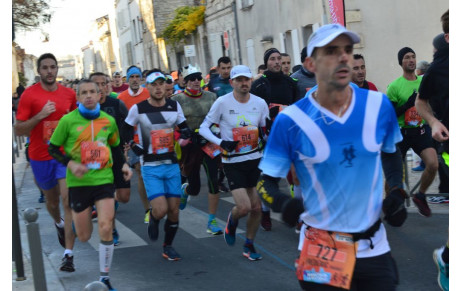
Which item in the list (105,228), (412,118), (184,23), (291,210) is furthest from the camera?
(184,23)

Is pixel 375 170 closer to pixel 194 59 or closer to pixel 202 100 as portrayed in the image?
pixel 202 100

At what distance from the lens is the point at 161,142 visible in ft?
27.5

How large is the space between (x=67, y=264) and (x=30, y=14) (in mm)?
14873

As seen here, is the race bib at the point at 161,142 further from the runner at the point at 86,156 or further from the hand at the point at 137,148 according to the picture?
the runner at the point at 86,156

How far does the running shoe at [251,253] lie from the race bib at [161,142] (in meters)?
1.28

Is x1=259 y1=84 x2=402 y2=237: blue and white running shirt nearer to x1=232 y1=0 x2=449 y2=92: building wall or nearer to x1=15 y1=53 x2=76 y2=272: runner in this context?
x1=15 y1=53 x2=76 y2=272: runner

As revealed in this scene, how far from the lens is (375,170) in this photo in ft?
12.9

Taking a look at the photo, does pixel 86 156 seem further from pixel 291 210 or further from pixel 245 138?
pixel 291 210

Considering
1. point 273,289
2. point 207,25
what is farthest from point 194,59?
point 273,289

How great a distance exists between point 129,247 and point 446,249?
14.6 feet

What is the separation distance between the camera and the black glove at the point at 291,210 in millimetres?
3852

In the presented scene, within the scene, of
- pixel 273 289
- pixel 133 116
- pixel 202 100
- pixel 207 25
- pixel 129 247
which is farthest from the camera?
pixel 207 25

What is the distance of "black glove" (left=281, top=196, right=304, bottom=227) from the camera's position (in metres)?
3.85

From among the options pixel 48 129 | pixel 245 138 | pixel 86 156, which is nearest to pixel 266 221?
pixel 245 138
